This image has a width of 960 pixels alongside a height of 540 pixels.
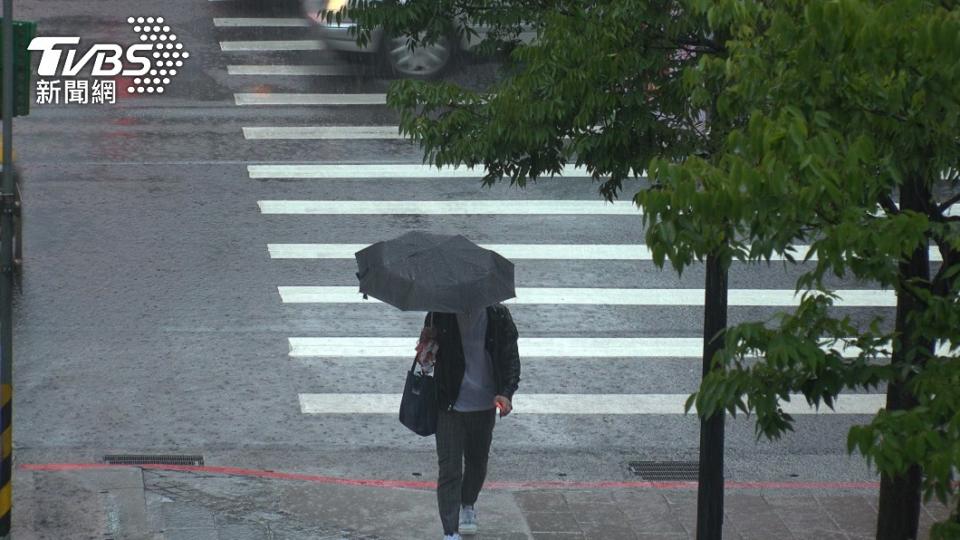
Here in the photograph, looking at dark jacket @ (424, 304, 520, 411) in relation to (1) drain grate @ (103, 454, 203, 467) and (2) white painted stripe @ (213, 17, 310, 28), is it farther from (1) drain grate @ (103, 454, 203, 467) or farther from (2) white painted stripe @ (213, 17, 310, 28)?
(2) white painted stripe @ (213, 17, 310, 28)

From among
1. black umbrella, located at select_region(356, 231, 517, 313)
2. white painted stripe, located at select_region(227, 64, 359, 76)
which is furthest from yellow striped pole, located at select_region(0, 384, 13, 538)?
white painted stripe, located at select_region(227, 64, 359, 76)

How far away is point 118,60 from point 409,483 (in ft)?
40.7

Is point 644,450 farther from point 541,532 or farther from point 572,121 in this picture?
point 572,121

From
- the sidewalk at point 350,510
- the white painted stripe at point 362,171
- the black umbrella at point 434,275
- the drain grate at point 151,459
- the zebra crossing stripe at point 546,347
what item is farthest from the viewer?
the white painted stripe at point 362,171

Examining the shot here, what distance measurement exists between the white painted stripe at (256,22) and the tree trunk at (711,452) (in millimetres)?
15957

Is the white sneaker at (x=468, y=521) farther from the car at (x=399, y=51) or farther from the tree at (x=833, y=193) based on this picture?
the car at (x=399, y=51)

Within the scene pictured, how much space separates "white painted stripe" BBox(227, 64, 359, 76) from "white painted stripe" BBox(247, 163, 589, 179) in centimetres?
410

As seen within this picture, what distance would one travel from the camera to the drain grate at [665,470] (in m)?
11.0

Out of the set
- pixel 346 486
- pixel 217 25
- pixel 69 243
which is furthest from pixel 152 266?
pixel 217 25

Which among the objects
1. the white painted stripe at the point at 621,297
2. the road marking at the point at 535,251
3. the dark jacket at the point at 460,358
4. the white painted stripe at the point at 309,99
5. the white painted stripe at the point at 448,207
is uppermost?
the dark jacket at the point at 460,358

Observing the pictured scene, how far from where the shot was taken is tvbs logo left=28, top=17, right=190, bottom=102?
20.5 metres

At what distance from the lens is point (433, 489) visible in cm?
1049

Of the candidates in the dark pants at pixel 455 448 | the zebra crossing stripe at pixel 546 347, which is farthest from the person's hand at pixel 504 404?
the zebra crossing stripe at pixel 546 347

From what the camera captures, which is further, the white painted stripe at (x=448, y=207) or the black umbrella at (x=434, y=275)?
the white painted stripe at (x=448, y=207)
